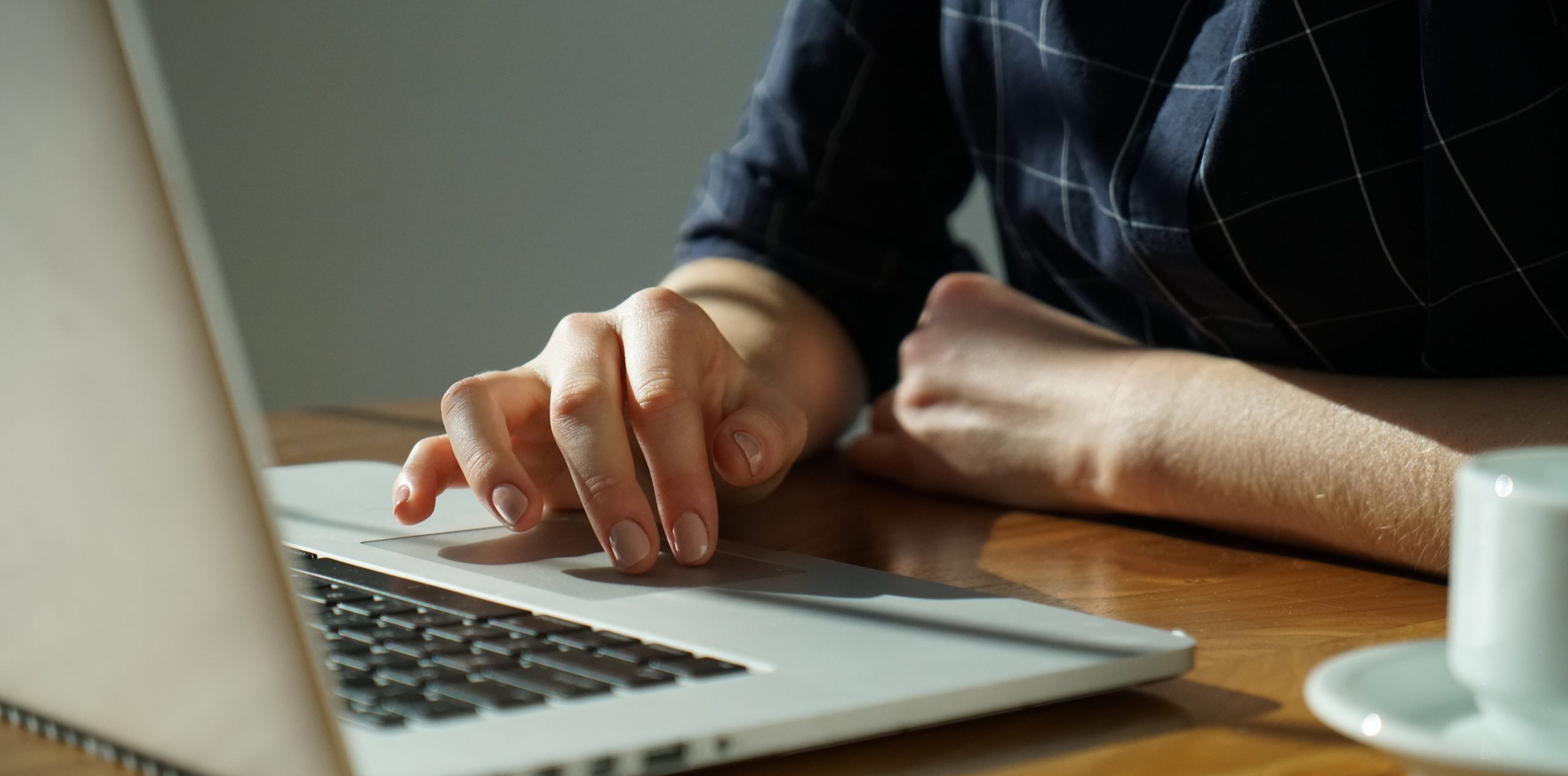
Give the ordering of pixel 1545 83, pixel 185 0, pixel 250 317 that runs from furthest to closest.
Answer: pixel 250 317
pixel 185 0
pixel 1545 83

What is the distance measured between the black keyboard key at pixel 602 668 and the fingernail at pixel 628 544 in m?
0.12

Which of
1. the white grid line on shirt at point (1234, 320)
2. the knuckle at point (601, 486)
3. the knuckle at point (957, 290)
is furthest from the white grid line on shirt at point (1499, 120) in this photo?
the knuckle at point (601, 486)

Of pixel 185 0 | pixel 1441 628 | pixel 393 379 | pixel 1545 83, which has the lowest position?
pixel 393 379

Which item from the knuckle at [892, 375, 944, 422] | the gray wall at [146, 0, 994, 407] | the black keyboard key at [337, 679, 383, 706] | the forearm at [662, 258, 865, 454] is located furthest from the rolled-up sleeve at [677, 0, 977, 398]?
the gray wall at [146, 0, 994, 407]

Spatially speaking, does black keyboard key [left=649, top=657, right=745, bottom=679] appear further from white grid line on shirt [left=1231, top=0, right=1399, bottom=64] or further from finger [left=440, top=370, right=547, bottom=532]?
white grid line on shirt [left=1231, top=0, right=1399, bottom=64]

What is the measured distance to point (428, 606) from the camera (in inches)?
15.4

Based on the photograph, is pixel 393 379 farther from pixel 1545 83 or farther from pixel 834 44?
pixel 1545 83

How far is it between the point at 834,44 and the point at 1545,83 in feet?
1.42

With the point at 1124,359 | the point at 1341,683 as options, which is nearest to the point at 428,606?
the point at 1341,683

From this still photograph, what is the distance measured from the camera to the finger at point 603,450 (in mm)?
468

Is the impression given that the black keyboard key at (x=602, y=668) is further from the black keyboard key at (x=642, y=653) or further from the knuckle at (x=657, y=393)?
the knuckle at (x=657, y=393)

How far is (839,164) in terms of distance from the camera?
0.90 meters

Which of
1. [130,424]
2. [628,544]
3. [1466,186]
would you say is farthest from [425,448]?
[1466,186]

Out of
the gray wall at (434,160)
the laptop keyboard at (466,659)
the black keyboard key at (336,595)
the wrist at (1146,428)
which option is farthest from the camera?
the gray wall at (434,160)
